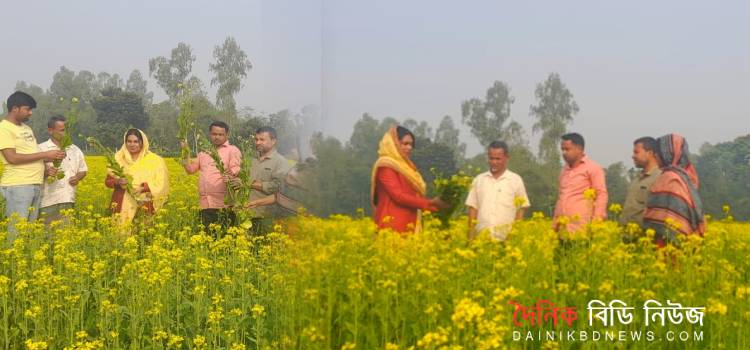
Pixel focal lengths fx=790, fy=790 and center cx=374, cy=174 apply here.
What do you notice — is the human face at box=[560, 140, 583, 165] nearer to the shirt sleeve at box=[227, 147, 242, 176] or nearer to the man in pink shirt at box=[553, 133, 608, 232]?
the man in pink shirt at box=[553, 133, 608, 232]

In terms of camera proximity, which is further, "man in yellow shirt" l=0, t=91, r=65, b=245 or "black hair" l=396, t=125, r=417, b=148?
"man in yellow shirt" l=0, t=91, r=65, b=245

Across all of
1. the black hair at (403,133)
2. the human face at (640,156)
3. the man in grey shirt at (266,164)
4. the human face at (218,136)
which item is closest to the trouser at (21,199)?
the human face at (218,136)

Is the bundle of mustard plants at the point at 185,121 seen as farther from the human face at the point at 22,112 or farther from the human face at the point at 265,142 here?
the human face at the point at 22,112

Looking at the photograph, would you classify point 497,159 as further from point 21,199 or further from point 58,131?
point 58,131

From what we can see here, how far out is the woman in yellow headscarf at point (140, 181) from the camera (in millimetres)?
8445

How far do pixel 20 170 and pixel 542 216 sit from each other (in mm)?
7079

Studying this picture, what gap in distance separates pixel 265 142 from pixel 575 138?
213 inches

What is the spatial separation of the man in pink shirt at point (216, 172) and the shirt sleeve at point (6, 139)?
1.70 metres

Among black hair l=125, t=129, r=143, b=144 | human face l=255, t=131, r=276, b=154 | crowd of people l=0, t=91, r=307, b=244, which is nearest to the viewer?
human face l=255, t=131, r=276, b=154

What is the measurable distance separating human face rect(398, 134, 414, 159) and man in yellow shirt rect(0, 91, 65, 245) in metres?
6.73

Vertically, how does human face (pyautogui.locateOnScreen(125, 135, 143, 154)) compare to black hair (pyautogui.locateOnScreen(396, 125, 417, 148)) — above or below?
above

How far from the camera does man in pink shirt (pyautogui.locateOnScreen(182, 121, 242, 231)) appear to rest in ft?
26.3

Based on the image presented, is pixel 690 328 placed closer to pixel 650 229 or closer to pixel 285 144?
pixel 650 229

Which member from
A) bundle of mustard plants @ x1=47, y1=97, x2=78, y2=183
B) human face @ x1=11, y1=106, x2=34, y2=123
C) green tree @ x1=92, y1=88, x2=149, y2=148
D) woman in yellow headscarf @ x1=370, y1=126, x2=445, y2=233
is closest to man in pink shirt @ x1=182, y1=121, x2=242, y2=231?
bundle of mustard plants @ x1=47, y1=97, x2=78, y2=183
